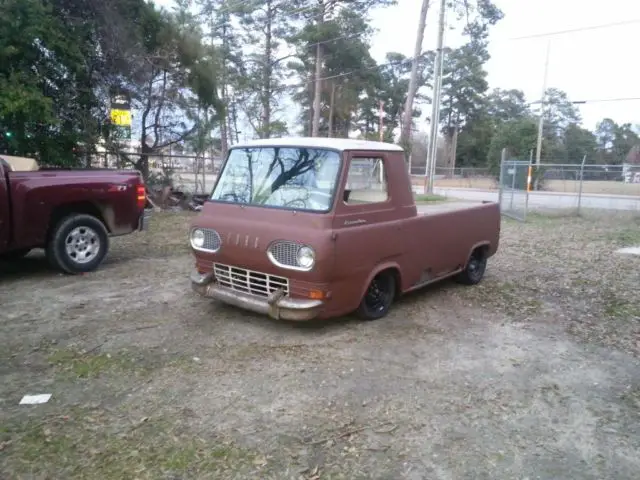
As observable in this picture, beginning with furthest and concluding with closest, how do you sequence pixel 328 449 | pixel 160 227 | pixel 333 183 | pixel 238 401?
pixel 160 227 → pixel 333 183 → pixel 238 401 → pixel 328 449

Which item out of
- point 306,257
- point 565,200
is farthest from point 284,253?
point 565,200

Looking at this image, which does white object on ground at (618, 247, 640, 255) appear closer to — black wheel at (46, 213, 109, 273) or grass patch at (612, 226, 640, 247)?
grass patch at (612, 226, 640, 247)

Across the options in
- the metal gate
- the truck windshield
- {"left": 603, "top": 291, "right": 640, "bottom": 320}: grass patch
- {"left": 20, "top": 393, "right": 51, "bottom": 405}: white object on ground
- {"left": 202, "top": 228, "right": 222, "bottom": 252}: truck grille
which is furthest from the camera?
the metal gate

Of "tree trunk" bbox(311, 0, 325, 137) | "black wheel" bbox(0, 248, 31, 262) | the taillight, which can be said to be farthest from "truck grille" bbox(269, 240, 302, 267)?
"tree trunk" bbox(311, 0, 325, 137)

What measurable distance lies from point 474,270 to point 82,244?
17.2 ft

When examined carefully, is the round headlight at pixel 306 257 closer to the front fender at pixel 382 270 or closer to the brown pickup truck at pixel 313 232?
the brown pickup truck at pixel 313 232

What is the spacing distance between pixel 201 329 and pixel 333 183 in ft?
5.99

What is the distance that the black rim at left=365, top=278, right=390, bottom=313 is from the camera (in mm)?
5242

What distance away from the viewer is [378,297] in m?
5.34

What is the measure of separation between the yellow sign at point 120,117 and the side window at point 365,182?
10.7 m

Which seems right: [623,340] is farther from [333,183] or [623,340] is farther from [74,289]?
[74,289]

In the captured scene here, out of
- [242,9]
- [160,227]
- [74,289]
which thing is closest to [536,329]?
[74,289]

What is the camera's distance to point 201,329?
16.2 feet

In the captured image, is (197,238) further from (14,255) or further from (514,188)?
(514,188)
